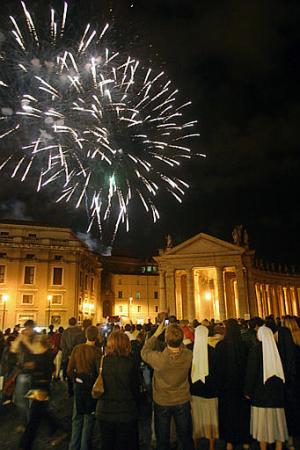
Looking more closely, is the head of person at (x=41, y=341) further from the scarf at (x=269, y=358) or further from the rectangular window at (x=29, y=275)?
the rectangular window at (x=29, y=275)

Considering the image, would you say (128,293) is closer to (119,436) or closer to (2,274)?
(2,274)

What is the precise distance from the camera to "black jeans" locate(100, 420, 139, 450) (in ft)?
14.9

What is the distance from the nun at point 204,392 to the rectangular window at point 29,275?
44877mm

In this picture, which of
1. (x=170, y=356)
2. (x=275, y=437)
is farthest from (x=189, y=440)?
(x=275, y=437)

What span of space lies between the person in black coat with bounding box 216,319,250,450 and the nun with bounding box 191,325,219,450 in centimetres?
15

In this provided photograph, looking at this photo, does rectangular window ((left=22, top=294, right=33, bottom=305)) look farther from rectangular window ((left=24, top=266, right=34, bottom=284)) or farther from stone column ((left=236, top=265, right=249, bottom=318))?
stone column ((left=236, top=265, right=249, bottom=318))

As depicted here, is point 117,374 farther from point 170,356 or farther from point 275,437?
point 275,437

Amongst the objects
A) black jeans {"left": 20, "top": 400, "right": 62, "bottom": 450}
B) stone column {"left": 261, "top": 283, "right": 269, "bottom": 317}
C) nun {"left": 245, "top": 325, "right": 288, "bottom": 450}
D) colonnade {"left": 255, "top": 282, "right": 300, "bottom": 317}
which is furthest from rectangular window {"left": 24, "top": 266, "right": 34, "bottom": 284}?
nun {"left": 245, "top": 325, "right": 288, "bottom": 450}

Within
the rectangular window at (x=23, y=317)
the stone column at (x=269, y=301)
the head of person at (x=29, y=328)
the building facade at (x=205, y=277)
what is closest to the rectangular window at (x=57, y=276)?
the rectangular window at (x=23, y=317)

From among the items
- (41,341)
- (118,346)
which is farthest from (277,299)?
(118,346)

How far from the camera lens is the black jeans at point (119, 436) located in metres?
4.53

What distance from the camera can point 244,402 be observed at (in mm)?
7281

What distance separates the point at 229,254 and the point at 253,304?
8328 millimetres

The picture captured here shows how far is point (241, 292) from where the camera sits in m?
51.4
